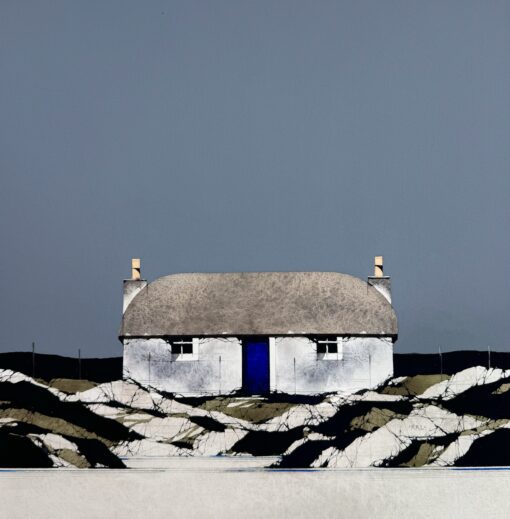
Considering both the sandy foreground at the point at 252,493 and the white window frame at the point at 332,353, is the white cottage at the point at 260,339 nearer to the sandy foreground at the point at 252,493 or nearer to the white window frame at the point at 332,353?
the white window frame at the point at 332,353

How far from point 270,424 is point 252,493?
7390 millimetres

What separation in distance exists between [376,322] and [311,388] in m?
3.14

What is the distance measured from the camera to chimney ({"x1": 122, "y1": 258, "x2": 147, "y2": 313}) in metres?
35.5

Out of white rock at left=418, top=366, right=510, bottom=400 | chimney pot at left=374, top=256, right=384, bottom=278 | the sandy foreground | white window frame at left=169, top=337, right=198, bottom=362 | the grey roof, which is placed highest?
chimney pot at left=374, top=256, right=384, bottom=278

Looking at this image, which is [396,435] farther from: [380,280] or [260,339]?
[380,280]

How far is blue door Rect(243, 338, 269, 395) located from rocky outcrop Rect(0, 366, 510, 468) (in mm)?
1174

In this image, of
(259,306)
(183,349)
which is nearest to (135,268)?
(183,349)

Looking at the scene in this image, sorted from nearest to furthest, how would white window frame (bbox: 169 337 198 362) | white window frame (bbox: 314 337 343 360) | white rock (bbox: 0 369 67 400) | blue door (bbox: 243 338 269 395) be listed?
white rock (bbox: 0 369 67 400) → blue door (bbox: 243 338 269 395) → white window frame (bbox: 314 337 343 360) → white window frame (bbox: 169 337 198 362)

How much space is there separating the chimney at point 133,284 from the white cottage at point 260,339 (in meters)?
0.08

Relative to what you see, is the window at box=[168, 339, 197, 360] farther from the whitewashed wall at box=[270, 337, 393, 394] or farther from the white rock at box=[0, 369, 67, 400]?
the white rock at box=[0, 369, 67, 400]

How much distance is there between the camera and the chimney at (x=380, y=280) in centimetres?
3544

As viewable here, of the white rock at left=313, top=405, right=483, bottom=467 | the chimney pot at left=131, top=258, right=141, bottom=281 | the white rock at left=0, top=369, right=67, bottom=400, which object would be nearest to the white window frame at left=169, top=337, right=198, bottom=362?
the chimney pot at left=131, top=258, right=141, bottom=281

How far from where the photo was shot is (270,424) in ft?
89.7

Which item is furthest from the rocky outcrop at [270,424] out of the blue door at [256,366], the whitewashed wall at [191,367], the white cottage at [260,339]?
the blue door at [256,366]
